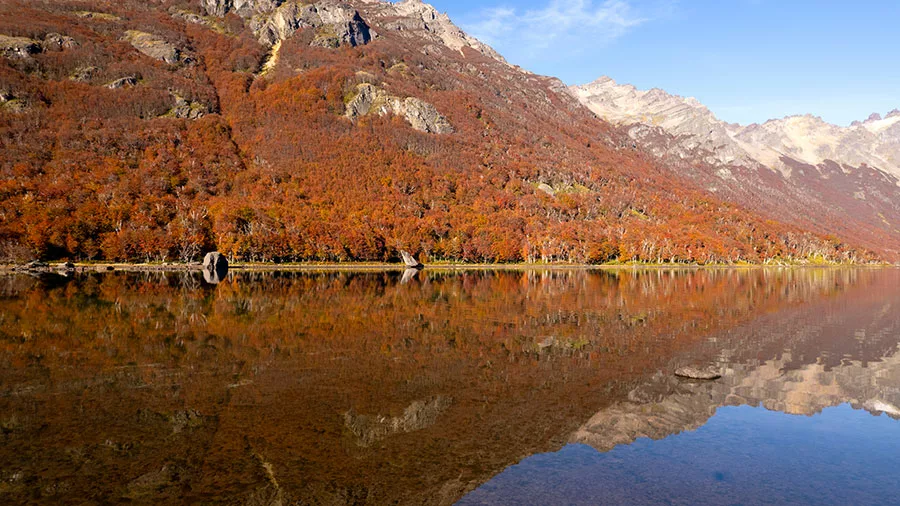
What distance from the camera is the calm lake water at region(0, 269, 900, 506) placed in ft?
41.8

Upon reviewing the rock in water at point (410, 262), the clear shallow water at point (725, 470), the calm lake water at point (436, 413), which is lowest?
the clear shallow water at point (725, 470)

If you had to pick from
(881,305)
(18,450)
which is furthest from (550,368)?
(881,305)

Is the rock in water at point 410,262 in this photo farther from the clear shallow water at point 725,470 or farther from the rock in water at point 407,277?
the clear shallow water at point 725,470

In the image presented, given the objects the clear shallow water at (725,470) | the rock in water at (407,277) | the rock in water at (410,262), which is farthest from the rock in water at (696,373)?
the rock in water at (410,262)

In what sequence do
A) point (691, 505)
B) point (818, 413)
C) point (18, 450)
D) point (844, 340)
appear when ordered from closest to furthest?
point (691, 505) < point (18, 450) < point (818, 413) < point (844, 340)

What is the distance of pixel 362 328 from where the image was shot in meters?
35.6

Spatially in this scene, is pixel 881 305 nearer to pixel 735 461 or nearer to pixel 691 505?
pixel 735 461

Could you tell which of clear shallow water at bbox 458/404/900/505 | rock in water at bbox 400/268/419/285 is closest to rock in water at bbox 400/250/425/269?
rock in water at bbox 400/268/419/285

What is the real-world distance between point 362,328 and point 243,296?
2641cm

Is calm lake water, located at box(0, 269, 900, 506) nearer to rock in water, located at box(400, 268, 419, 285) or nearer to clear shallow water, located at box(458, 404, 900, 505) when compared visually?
clear shallow water, located at box(458, 404, 900, 505)

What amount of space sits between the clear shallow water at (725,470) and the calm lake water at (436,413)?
0.24ft

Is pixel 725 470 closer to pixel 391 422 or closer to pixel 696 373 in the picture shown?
pixel 391 422

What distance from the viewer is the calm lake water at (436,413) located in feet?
41.8

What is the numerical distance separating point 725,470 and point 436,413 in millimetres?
8883
